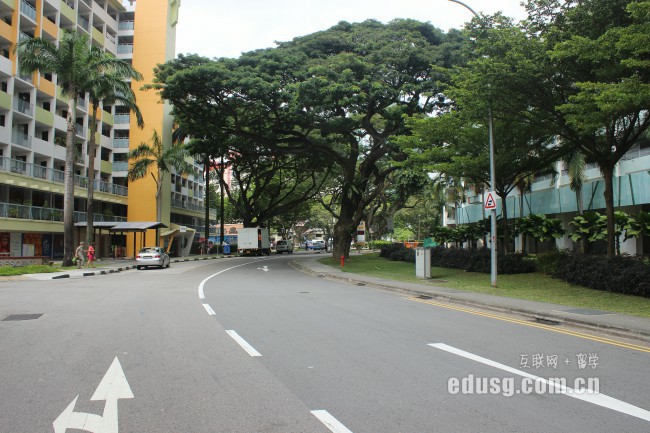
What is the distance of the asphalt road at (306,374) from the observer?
14.5ft

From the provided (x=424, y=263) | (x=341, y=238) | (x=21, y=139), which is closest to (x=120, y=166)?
(x=21, y=139)

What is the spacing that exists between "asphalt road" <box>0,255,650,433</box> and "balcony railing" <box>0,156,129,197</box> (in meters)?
26.6

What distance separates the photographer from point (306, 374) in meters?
5.88

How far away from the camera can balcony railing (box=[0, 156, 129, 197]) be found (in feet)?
108

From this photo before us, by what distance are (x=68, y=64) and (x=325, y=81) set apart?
1543 cm

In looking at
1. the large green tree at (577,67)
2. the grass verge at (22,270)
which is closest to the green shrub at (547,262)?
the large green tree at (577,67)

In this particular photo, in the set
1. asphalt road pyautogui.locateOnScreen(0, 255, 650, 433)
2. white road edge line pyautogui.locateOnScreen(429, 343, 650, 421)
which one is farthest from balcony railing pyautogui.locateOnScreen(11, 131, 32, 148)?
white road edge line pyautogui.locateOnScreen(429, 343, 650, 421)

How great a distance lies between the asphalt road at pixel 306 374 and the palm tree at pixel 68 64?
2015 centimetres

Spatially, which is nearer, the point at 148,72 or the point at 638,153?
the point at 638,153

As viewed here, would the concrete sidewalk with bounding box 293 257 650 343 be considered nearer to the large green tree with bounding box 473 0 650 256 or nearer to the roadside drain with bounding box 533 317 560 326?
the roadside drain with bounding box 533 317 560 326

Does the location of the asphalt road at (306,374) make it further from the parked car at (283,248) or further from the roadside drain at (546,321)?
the parked car at (283,248)

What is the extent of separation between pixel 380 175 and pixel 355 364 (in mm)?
29695

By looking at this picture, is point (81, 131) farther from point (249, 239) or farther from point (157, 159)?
point (249, 239)

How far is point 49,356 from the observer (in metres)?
6.91
